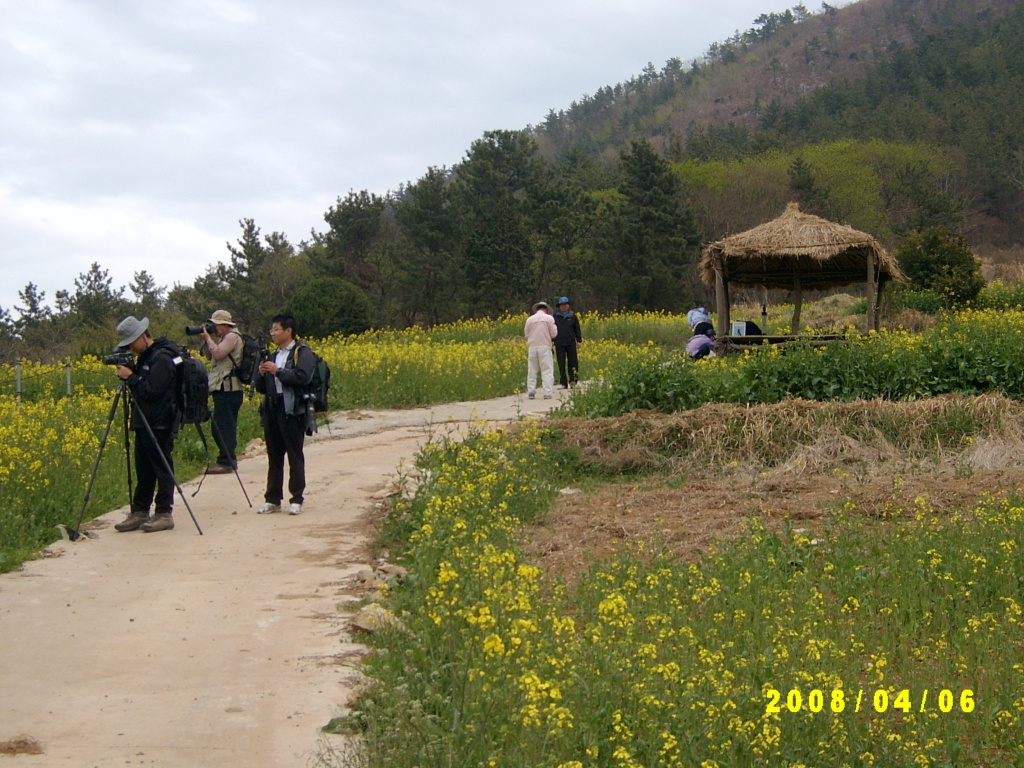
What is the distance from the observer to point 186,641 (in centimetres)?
609

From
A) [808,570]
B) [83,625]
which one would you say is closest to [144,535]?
[83,625]

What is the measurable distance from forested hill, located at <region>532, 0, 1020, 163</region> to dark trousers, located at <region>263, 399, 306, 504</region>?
3963 inches

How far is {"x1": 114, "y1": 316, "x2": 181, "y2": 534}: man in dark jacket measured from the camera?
9102 millimetres

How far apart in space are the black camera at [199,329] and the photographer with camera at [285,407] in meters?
1.13

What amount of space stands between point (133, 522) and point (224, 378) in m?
3.16

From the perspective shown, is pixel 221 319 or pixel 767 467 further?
pixel 221 319

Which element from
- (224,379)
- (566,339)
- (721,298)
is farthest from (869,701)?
(721,298)

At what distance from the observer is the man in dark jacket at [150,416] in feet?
29.9

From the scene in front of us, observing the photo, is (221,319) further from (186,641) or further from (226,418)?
(186,641)

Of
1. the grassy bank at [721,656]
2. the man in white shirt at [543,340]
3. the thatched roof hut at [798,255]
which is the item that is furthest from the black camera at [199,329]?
the thatched roof hut at [798,255]

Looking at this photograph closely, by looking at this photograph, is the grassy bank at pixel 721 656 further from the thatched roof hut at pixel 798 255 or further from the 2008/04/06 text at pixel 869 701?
the thatched roof hut at pixel 798 255

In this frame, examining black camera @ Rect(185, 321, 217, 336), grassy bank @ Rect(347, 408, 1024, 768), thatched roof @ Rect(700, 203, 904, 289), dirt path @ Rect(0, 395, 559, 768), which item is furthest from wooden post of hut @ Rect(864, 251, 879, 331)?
dirt path @ Rect(0, 395, 559, 768)

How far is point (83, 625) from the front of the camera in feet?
20.9

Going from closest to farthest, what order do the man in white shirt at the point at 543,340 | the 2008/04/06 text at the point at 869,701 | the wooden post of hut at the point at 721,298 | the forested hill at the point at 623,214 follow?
the 2008/04/06 text at the point at 869,701
the man in white shirt at the point at 543,340
the wooden post of hut at the point at 721,298
the forested hill at the point at 623,214
